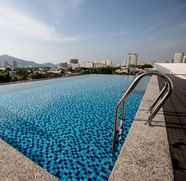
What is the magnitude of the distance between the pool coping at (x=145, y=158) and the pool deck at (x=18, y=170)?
3.84 ft

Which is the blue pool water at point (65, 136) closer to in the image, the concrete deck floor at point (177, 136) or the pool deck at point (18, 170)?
the pool deck at point (18, 170)

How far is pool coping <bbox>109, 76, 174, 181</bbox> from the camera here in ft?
7.53

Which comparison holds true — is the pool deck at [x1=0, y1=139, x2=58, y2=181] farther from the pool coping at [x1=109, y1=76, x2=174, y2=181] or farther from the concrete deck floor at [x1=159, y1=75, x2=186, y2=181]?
the concrete deck floor at [x1=159, y1=75, x2=186, y2=181]

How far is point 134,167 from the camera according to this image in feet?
8.16

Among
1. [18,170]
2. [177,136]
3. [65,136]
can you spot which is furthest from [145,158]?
[65,136]

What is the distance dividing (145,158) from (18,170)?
2349 mm

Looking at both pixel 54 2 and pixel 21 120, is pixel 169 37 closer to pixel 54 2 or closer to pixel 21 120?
pixel 54 2

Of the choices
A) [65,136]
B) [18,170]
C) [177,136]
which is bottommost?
[65,136]

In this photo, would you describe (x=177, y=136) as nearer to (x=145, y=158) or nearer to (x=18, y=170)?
(x=145, y=158)

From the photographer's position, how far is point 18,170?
2428 millimetres

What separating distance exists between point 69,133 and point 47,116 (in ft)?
6.34

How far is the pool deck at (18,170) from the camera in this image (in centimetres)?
226

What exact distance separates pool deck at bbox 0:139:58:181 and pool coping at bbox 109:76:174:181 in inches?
46.1

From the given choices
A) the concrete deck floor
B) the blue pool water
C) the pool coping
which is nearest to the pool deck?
the blue pool water
